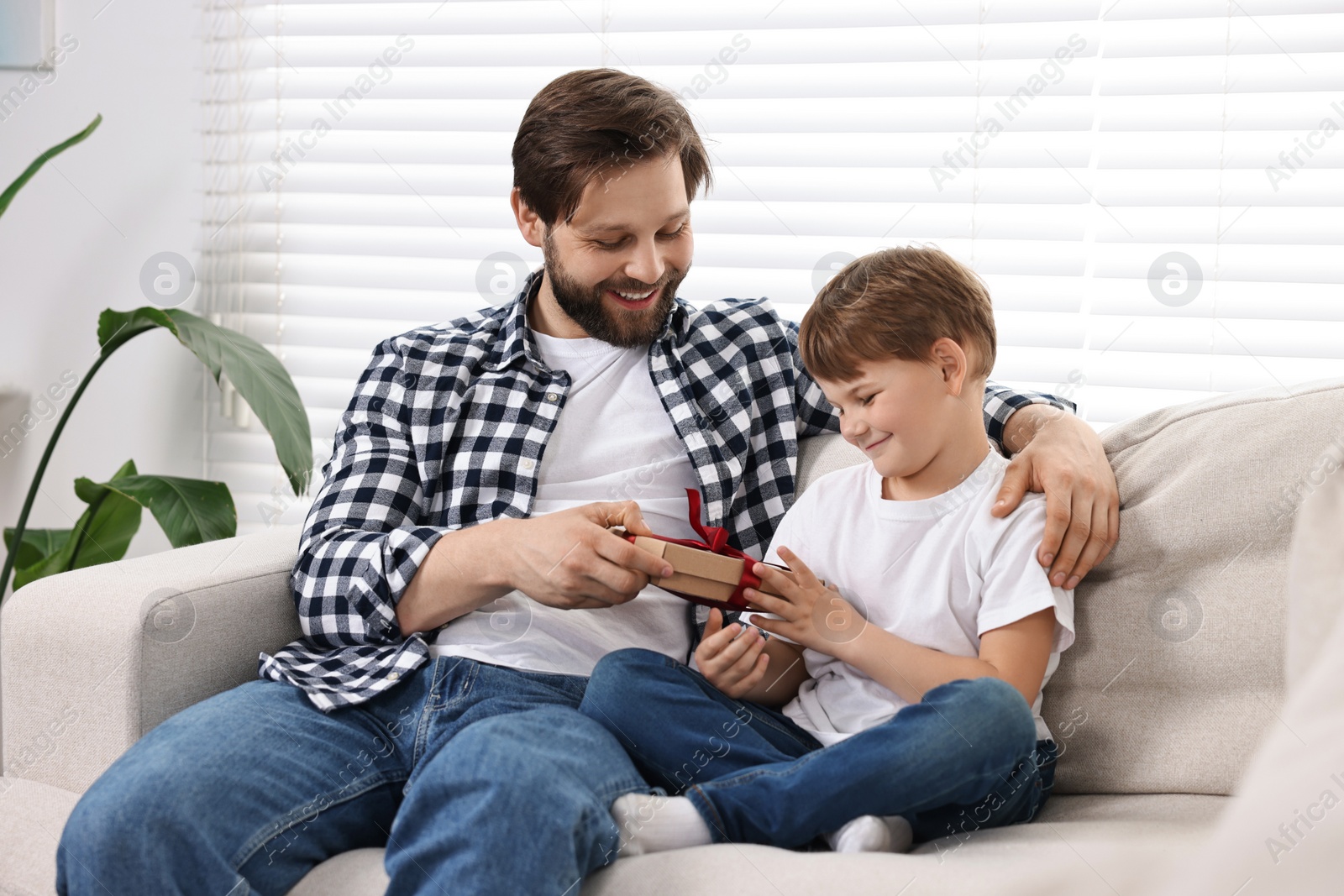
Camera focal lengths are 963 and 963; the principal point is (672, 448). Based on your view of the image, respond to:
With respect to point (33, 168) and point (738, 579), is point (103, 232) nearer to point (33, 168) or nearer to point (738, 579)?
point (33, 168)

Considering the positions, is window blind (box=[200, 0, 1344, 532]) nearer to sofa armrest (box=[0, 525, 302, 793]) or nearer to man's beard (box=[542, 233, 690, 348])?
man's beard (box=[542, 233, 690, 348])

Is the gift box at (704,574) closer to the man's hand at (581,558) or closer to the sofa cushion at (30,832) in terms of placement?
the man's hand at (581,558)

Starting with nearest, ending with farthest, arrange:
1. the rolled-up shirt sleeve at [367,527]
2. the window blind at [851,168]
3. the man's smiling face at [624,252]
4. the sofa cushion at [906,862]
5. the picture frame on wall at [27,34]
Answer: the sofa cushion at [906,862], the rolled-up shirt sleeve at [367,527], the man's smiling face at [624,252], the window blind at [851,168], the picture frame on wall at [27,34]

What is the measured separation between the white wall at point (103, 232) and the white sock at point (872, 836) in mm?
1781

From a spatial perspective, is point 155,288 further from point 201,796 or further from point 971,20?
point 971,20

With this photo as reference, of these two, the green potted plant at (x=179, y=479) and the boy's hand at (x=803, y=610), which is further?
the green potted plant at (x=179, y=479)

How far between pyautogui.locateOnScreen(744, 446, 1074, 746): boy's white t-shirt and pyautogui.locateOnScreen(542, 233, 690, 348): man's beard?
38cm

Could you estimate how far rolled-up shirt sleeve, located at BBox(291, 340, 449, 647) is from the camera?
119cm

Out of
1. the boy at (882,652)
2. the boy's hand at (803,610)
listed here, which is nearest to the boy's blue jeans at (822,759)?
the boy at (882,652)

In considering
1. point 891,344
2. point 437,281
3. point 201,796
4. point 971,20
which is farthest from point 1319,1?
point 201,796

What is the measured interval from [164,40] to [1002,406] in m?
1.90

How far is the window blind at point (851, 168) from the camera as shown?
1.61 metres

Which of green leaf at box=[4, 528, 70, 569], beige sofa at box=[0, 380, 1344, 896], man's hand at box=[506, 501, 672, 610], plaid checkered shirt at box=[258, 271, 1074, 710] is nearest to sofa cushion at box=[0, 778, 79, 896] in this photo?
beige sofa at box=[0, 380, 1344, 896]

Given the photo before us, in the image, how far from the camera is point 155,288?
2119 millimetres
